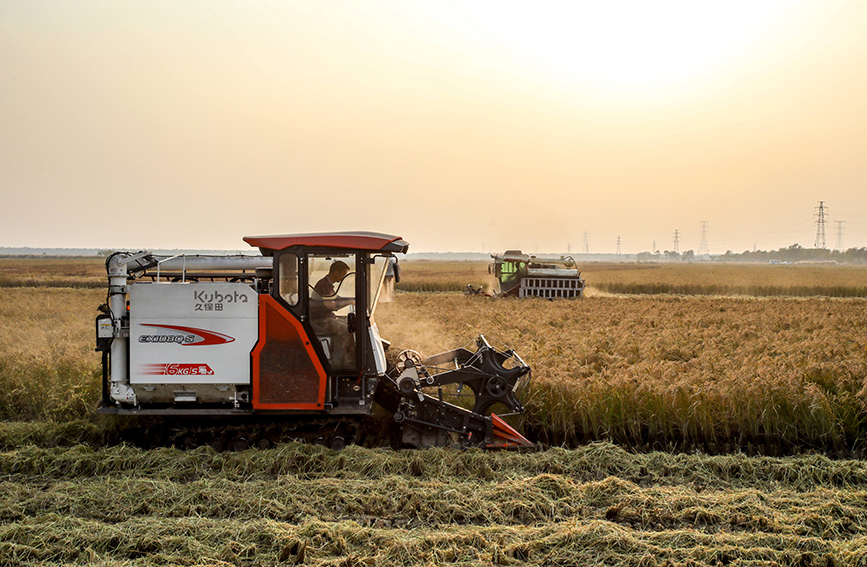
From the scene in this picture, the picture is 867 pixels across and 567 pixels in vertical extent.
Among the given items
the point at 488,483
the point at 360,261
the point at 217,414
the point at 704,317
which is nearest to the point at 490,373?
the point at 488,483

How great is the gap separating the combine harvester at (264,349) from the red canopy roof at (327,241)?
13 mm

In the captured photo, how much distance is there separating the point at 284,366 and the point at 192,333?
1221 mm

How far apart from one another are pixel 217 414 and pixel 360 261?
2.61 meters

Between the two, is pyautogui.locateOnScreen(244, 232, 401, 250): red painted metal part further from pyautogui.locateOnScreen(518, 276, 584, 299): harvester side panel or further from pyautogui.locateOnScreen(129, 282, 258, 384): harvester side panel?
pyautogui.locateOnScreen(518, 276, 584, 299): harvester side panel

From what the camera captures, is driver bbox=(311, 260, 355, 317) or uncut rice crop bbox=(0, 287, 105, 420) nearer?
driver bbox=(311, 260, 355, 317)

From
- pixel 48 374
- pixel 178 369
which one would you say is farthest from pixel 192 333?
pixel 48 374

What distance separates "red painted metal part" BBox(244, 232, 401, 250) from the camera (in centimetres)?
684

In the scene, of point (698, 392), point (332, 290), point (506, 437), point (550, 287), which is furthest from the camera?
point (550, 287)

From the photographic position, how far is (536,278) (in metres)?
29.1

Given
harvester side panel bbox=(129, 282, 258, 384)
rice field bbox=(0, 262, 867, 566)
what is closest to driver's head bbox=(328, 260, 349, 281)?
harvester side panel bbox=(129, 282, 258, 384)

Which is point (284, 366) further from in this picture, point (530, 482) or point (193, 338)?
point (530, 482)

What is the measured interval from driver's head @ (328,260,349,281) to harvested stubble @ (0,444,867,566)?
2.18 m

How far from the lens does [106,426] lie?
8016 millimetres

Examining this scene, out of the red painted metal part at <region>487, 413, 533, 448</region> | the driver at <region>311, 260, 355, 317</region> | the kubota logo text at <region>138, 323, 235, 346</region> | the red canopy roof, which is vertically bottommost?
the red painted metal part at <region>487, 413, 533, 448</region>
